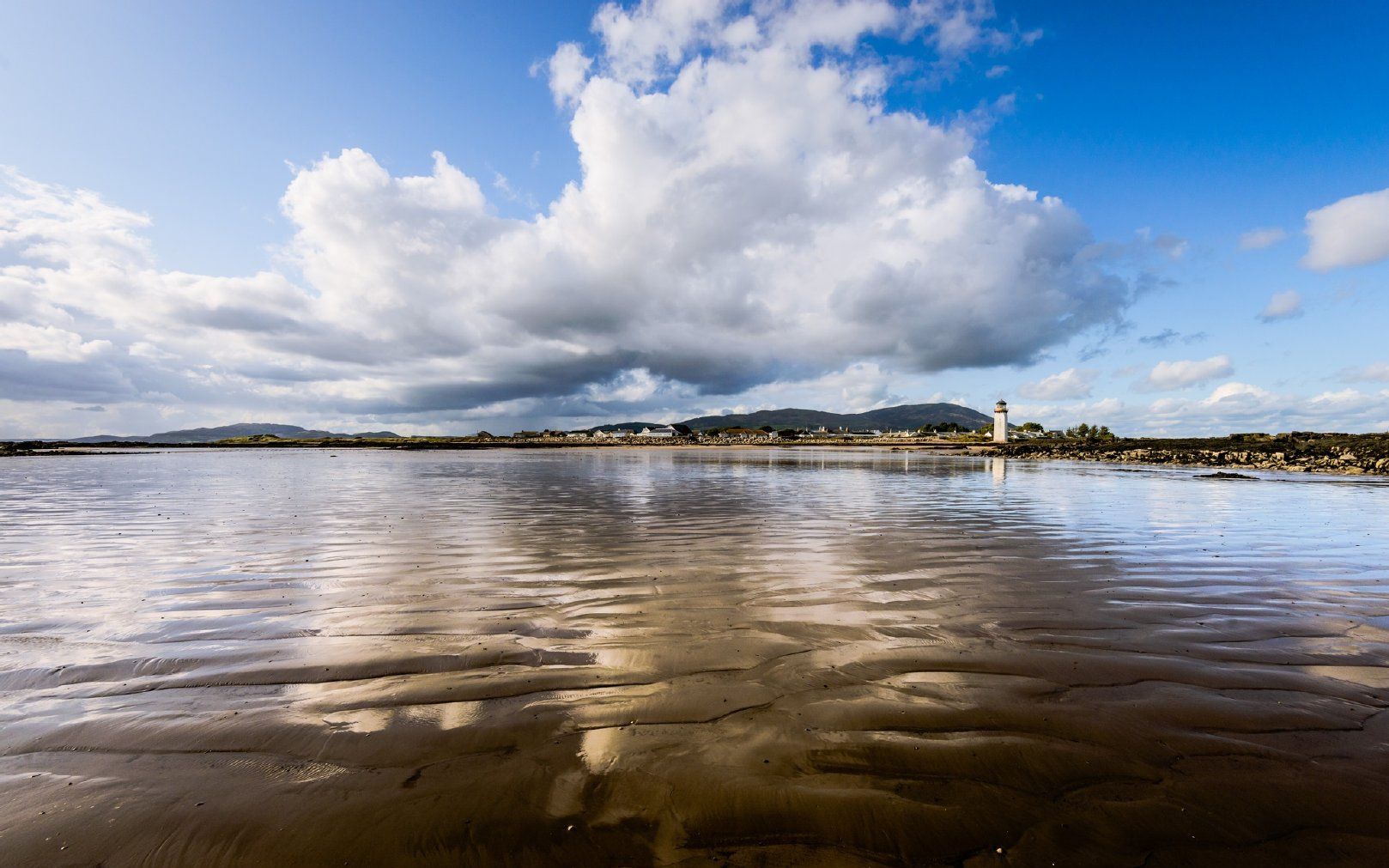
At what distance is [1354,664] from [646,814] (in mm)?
8829

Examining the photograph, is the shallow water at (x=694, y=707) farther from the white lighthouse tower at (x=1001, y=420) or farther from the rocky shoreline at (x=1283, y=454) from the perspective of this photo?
the white lighthouse tower at (x=1001, y=420)

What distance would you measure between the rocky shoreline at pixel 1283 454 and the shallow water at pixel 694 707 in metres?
44.9

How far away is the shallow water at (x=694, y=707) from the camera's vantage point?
3805 mm

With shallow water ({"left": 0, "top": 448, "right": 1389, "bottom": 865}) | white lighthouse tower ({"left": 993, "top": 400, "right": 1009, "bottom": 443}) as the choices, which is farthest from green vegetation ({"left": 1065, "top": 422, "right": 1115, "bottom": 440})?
shallow water ({"left": 0, "top": 448, "right": 1389, "bottom": 865})

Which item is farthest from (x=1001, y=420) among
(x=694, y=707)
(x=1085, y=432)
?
(x=694, y=707)

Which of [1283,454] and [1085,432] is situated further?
[1085,432]

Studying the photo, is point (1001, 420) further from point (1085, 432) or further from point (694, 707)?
point (694, 707)

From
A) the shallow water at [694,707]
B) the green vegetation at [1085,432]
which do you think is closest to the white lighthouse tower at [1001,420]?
the green vegetation at [1085,432]

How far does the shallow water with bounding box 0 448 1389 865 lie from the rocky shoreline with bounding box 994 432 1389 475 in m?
44.9

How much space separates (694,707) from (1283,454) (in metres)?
72.9

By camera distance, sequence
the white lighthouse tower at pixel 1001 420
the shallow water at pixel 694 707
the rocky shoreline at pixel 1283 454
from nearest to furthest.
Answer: the shallow water at pixel 694 707 < the rocky shoreline at pixel 1283 454 < the white lighthouse tower at pixel 1001 420

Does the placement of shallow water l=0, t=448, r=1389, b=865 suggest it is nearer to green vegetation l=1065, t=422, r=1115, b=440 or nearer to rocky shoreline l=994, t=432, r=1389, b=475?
rocky shoreline l=994, t=432, r=1389, b=475

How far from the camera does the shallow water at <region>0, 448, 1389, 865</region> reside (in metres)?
3.80

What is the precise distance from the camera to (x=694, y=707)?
552 centimetres
